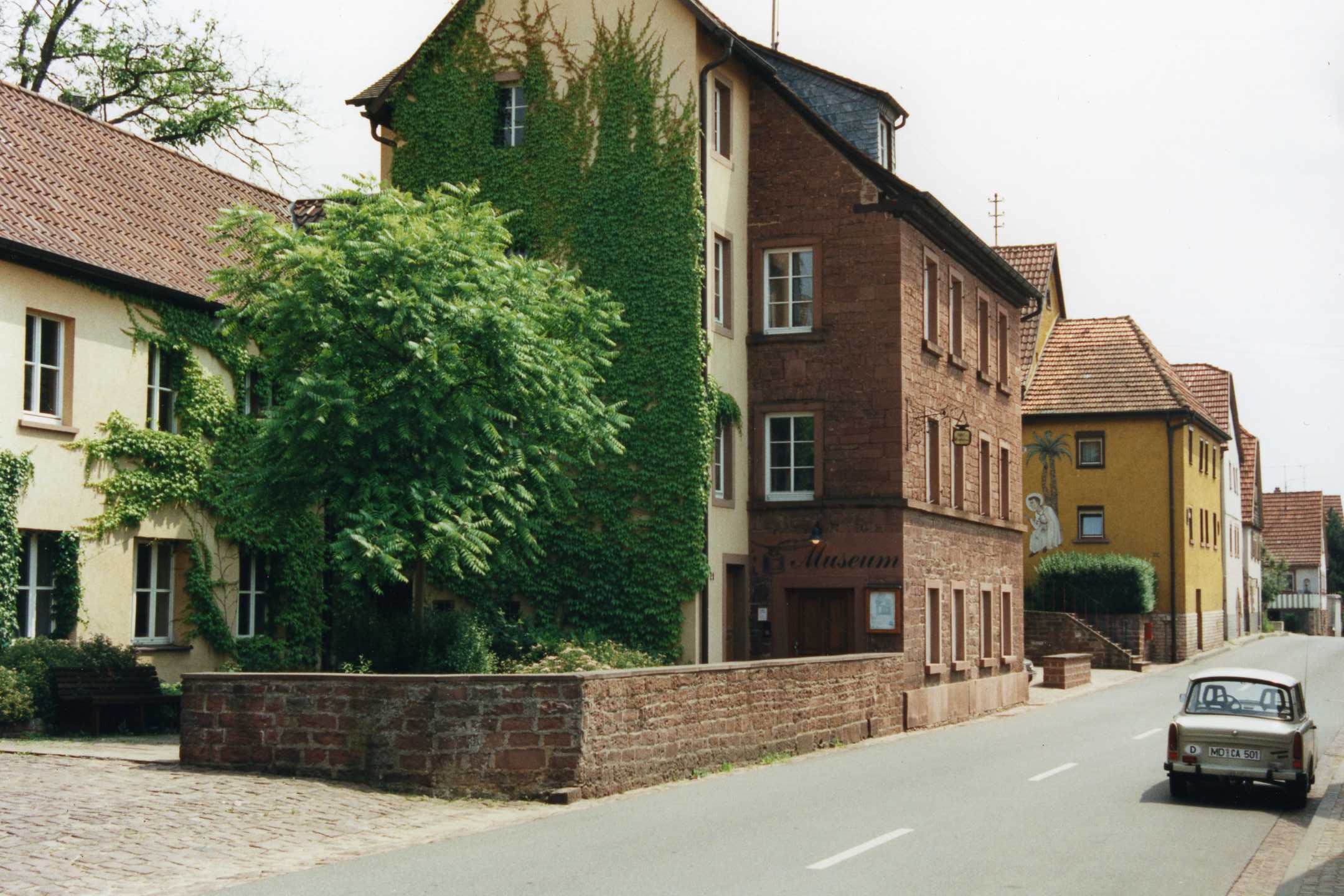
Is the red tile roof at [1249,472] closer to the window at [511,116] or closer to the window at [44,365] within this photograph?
the window at [511,116]

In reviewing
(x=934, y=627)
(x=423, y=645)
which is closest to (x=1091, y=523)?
(x=934, y=627)

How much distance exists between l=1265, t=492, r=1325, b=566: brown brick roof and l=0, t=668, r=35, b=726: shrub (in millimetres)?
93952

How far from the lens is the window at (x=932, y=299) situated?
105ft

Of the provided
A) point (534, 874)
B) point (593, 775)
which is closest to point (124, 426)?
point (593, 775)

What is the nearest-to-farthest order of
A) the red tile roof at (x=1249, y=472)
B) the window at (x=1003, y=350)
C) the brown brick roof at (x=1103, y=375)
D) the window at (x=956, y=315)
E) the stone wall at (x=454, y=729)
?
the stone wall at (x=454, y=729), the window at (x=956, y=315), the window at (x=1003, y=350), the brown brick roof at (x=1103, y=375), the red tile roof at (x=1249, y=472)

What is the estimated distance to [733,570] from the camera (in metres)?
29.2

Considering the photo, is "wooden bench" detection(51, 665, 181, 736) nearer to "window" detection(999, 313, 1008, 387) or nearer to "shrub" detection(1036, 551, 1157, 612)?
"window" detection(999, 313, 1008, 387)

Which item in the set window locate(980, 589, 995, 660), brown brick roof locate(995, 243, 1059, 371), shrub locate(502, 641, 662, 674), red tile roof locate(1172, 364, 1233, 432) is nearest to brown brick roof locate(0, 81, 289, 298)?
shrub locate(502, 641, 662, 674)

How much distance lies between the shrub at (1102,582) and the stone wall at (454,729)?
34.0 metres

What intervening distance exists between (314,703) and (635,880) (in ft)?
21.3

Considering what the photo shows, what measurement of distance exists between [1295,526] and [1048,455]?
5637 centimetres

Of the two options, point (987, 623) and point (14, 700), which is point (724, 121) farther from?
point (14, 700)

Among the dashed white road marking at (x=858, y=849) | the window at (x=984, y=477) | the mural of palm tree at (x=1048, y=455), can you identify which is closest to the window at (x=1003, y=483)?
the window at (x=984, y=477)

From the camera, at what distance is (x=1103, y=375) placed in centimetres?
5512
